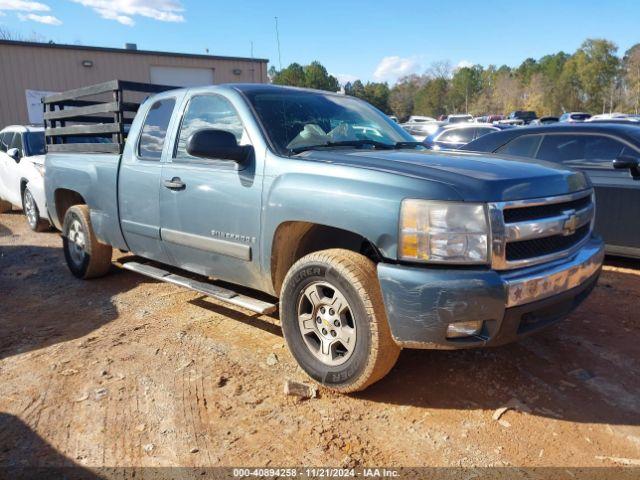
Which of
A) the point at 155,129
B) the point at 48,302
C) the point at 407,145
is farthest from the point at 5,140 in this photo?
the point at 407,145

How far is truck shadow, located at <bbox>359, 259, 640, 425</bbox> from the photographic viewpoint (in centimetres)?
290

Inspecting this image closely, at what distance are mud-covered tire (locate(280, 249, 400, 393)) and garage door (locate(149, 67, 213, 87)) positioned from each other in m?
19.3

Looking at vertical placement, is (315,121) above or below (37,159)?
above

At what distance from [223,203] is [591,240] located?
2.50m

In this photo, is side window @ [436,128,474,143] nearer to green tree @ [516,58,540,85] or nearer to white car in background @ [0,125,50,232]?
white car in background @ [0,125,50,232]

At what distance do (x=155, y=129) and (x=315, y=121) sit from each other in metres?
1.52

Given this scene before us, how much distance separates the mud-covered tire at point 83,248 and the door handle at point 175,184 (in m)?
1.64

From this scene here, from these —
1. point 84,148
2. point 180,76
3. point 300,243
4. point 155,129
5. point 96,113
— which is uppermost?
point 180,76

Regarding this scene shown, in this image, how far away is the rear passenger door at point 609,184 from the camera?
531cm

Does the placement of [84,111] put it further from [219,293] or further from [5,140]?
[5,140]

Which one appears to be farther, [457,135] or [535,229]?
[457,135]

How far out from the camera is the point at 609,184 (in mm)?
5461

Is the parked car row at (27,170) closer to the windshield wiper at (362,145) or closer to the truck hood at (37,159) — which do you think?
the truck hood at (37,159)

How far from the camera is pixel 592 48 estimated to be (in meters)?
79.4
